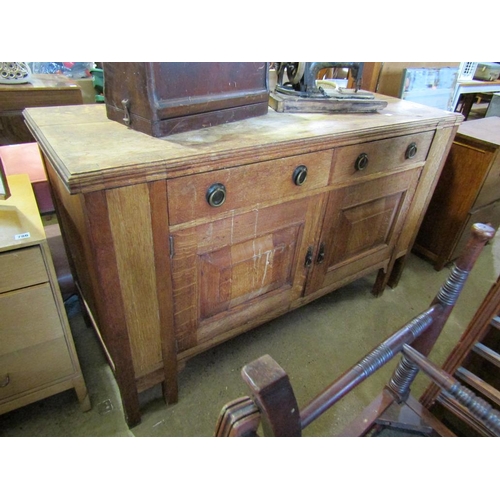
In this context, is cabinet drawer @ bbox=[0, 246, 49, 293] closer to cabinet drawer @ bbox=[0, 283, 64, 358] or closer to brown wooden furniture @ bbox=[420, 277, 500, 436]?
cabinet drawer @ bbox=[0, 283, 64, 358]

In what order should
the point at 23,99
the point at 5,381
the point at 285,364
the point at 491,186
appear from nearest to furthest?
the point at 5,381 → the point at 285,364 → the point at 491,186 → the point at 23,99

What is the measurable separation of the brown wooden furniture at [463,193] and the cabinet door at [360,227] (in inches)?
20.9

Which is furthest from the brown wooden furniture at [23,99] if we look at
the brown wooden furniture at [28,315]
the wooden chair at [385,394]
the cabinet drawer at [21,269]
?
the wooden chair at [385,394]

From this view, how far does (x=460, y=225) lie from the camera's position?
1.81m

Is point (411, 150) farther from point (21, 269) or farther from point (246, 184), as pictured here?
point (21, 269)

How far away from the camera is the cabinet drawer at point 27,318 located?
875 mm

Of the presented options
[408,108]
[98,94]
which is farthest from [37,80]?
[408,108]

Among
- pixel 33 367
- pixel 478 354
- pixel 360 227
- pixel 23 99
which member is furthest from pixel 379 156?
pixel 23 99

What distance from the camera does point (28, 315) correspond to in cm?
91

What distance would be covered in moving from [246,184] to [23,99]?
183 cm

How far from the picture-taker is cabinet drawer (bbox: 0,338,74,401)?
0.96m

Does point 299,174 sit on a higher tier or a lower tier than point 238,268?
higher

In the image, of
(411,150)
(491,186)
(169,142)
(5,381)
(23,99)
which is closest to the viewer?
(169,142)

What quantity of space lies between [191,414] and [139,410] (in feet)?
0.57
